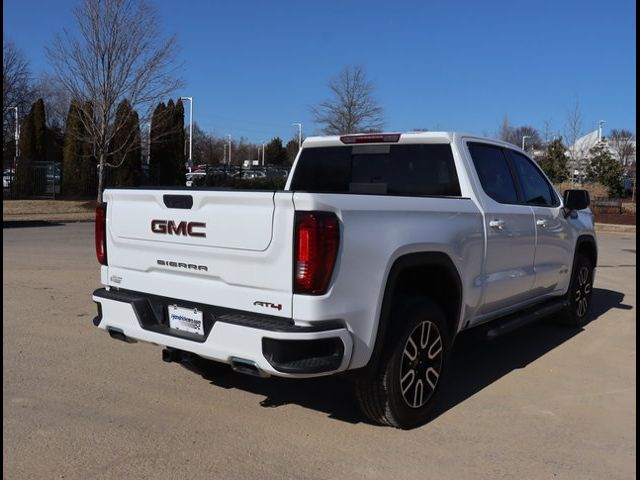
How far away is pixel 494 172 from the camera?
5.30 meters

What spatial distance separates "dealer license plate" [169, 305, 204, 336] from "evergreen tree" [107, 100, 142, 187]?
19579 mm

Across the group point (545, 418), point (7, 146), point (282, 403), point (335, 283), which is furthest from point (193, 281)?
point (7, 146)

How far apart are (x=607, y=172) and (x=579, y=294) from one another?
29.5 m

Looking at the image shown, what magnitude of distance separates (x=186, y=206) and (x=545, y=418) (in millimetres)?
2909

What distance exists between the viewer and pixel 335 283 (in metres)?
3.39

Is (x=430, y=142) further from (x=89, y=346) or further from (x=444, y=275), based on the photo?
(x=89, y=346)

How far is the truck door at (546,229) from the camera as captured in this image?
571 centimetres

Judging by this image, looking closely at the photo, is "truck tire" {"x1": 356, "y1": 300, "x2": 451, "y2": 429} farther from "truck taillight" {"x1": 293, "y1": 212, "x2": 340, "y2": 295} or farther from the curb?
the curb

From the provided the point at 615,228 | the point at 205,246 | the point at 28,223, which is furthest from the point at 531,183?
the point at 615,228

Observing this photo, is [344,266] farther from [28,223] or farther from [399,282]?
[28,223]

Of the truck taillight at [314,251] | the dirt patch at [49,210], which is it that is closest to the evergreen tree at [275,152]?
the dirt patch at [49,210]

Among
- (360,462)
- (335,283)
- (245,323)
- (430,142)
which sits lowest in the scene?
(360,462)

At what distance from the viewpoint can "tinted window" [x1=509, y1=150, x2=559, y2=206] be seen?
5.73 metres

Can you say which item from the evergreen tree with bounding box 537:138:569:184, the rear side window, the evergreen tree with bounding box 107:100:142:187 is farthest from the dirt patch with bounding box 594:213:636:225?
the rear side window
